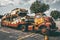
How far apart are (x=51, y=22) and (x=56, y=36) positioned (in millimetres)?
1388

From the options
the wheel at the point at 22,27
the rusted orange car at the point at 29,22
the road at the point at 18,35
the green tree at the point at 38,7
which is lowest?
the road at the point at 18,35

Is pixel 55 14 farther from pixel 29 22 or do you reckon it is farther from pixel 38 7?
pixel 29 22

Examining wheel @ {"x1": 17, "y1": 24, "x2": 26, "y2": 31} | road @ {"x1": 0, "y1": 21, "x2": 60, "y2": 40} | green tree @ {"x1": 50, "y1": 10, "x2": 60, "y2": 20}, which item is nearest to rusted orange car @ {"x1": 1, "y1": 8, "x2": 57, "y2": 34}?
wheel @ {"x1": 17, "y1": 24, "x2": 26, "y2": 31}

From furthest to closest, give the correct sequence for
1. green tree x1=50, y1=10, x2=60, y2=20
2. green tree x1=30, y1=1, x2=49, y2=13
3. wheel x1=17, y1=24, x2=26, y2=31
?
1. green tree x1=30, y1=1, x2=49, y2=13
2. green tree x1=50, y1=10, x2=60, y2=20
3. wheel x1=17, y1=24, x2=26, y2=31

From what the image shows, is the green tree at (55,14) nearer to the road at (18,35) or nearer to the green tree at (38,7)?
the green tree at (38,7)

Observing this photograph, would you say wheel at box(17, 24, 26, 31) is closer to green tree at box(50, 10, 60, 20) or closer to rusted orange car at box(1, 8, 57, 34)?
rusted orange car at box(1, 8, 57, 34)

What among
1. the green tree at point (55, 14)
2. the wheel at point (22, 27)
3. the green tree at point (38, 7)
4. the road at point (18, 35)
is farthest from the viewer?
the green tree at point (38, 7)

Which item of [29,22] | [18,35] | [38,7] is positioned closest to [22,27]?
[29,22]

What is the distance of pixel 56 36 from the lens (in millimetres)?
17406

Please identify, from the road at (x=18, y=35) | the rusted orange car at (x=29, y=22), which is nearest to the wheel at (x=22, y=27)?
the rusted orange car at (x=29, y=22)

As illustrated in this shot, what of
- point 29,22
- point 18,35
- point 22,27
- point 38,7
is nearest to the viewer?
point 18,35

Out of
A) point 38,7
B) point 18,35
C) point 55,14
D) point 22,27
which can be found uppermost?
point 38,7

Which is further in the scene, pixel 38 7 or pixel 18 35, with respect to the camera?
pixel 38 7

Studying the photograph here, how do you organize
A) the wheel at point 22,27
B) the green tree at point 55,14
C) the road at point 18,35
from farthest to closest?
the green tree at point 55,14 → the wheel at point 22,27 → the road at point 18,35
